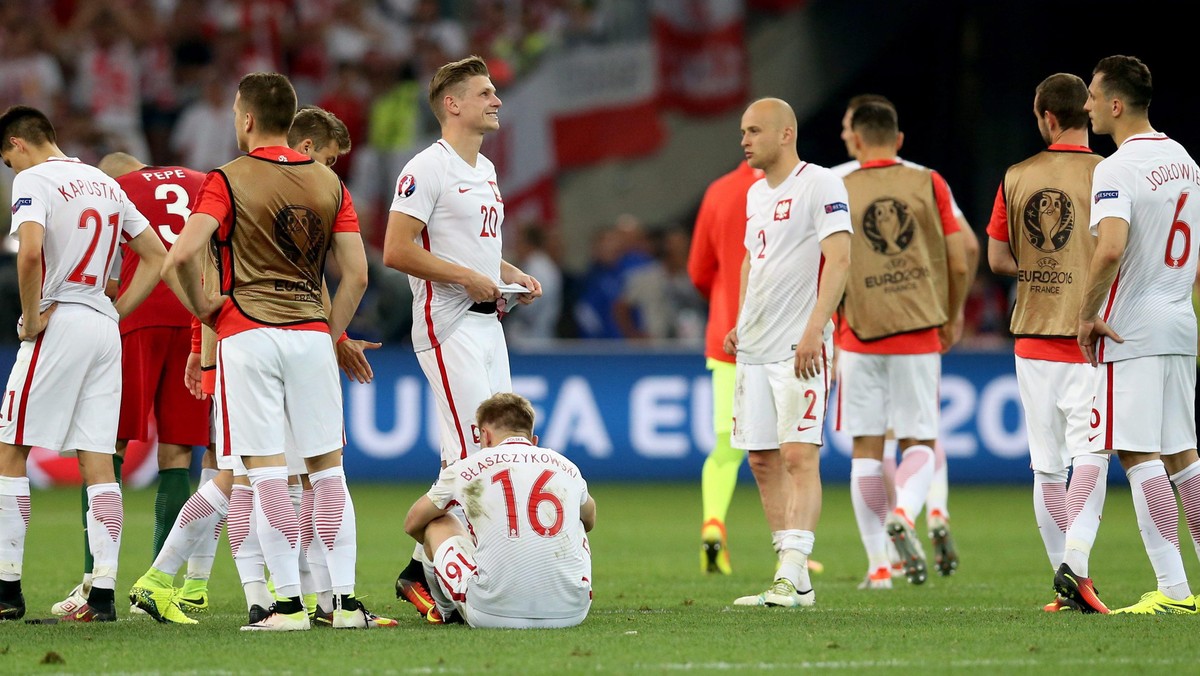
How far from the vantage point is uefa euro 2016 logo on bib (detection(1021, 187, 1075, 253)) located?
7.80 metres

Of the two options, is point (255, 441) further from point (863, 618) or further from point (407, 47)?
point (407, 47)

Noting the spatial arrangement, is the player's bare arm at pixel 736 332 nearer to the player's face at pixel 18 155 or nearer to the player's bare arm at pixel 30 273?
the player's bare arm at pixel 30 273

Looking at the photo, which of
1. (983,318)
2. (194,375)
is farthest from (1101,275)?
(983,318)

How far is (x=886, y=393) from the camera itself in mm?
9438

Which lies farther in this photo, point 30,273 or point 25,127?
point 25,127

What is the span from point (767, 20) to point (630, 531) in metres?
9.10

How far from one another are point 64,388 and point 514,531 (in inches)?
88.8

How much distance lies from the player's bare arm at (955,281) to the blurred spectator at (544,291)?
779 centimetres

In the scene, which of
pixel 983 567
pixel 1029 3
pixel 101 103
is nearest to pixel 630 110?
pixel 1029 3

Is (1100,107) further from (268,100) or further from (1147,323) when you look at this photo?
(268,100)

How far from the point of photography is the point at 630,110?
19.4 meters

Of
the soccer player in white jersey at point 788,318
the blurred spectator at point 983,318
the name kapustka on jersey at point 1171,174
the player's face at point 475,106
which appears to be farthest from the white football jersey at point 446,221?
the blurred spectator at point 983,318

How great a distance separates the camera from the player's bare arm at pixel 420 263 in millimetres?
7305

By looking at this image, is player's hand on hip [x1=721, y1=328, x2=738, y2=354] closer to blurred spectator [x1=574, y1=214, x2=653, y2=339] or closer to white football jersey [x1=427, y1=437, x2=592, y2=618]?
white football jersey [x1=427, y1=437, x2=592, y2=618]
